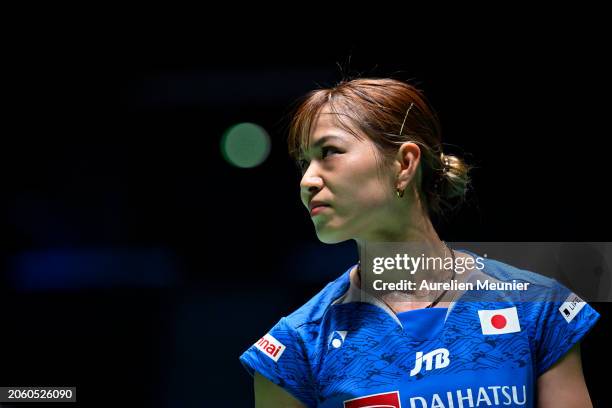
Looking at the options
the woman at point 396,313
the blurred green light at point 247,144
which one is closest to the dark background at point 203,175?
the blurred green light at point 247,144

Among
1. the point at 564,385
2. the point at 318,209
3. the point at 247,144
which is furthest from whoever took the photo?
the point at 247,144

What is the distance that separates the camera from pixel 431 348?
1452 mm

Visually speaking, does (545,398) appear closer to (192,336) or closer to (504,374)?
(504,374)

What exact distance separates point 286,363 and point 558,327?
53 centimetres

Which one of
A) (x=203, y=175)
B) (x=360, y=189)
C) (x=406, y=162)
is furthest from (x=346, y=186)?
(x=203, y=175)

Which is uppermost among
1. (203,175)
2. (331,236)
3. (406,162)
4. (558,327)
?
(203,175)

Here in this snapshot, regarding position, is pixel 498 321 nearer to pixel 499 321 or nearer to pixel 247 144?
pixel 499 321

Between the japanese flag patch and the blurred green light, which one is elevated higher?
the blurred green light

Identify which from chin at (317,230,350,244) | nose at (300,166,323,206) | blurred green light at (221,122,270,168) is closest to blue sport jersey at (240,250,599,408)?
chin at (317,230,350,244)

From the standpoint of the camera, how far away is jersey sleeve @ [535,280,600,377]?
1.44 meters

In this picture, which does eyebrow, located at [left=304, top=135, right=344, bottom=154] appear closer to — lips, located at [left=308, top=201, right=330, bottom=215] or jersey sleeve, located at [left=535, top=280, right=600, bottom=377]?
lips, located at [left=308, top=201, right=330, bottom=215]

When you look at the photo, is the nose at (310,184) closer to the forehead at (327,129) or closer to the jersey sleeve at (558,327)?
the forehead at (327,129)

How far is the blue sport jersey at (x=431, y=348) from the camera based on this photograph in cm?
141

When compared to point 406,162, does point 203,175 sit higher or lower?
higher
